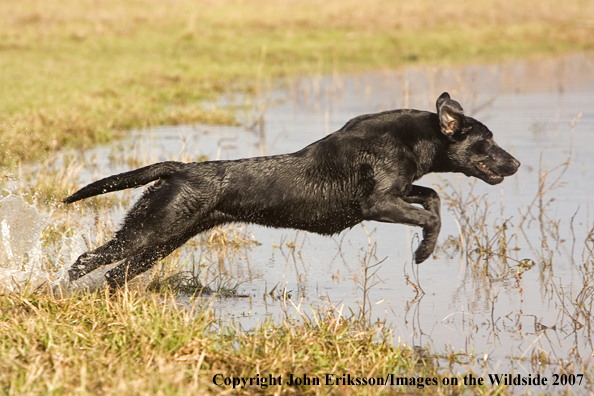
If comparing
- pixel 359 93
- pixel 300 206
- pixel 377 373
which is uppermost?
pixel 359 93

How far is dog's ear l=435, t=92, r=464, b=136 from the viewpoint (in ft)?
18.2

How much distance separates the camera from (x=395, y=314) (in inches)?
219

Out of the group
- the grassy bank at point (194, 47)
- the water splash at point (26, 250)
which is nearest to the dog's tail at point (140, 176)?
the water splash at point (26, 250)

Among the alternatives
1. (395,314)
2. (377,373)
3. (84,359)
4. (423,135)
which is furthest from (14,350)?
(423,135)

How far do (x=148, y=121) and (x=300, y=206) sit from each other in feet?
28.0

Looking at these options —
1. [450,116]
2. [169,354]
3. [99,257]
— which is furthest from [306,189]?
[169,354]

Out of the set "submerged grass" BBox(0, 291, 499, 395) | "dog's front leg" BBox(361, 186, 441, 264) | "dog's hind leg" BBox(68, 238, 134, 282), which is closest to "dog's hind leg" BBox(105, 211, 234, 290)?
"dog's hind leg" BBox(68, 238, 134, 282)

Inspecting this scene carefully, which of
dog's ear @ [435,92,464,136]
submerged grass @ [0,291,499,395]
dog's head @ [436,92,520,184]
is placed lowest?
submerged grass @ [0,291,499,395]

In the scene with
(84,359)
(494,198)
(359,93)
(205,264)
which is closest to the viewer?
(84,359)

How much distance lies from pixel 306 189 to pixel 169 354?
66.7 inches

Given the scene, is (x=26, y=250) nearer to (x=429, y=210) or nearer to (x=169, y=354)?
(x=169, y=354)

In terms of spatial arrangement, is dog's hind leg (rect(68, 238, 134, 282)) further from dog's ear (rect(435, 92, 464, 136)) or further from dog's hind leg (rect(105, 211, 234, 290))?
dog's ear (rect(435, 92, 464, 136))

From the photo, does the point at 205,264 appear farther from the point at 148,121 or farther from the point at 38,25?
the point at 38,25

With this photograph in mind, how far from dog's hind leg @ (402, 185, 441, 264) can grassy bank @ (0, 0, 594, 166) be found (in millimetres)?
5527
